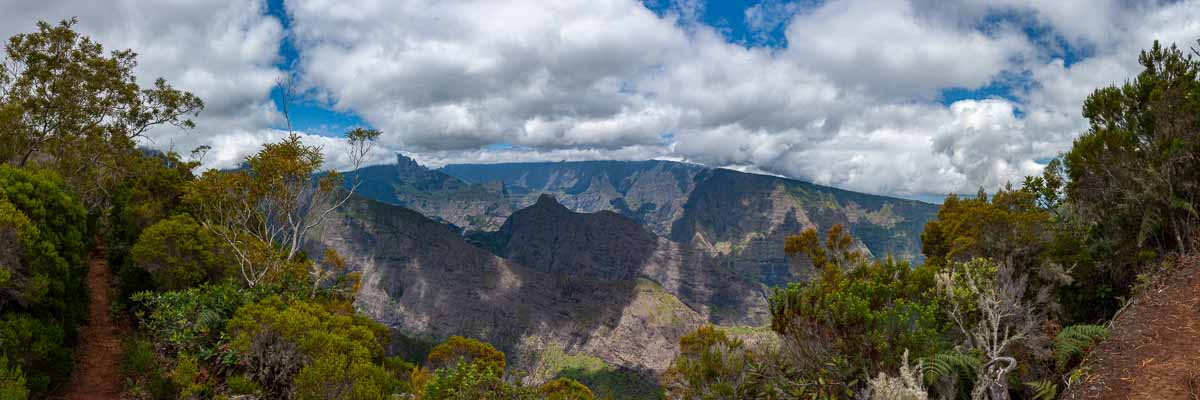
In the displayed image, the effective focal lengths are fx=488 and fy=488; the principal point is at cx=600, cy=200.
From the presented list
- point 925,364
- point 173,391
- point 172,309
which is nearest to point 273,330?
point 173,391

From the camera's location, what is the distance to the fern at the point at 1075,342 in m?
12.1

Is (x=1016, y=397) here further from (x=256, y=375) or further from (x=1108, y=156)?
(x=256, y=375)

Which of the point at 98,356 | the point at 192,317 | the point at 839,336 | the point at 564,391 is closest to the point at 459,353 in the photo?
the point at 564,391

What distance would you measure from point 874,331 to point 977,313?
21.3ft

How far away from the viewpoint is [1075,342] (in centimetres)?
1278

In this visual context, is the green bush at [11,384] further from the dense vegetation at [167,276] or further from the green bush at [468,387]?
the green bush at [468,387]

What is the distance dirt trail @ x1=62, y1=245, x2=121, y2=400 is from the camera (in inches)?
519

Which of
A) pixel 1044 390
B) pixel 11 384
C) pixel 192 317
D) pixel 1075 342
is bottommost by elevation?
pixel 192 317

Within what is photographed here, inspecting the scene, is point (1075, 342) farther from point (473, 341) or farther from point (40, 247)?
point (40, 247)

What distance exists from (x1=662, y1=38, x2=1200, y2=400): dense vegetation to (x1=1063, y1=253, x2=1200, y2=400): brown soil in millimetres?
502

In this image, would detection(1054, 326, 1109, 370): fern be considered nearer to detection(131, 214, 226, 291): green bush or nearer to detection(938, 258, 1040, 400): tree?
detection(938, 258, 1040, 400): tree

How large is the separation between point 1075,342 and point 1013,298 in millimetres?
1929

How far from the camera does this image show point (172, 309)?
1648cm

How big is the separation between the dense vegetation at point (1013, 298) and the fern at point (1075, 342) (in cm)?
5
